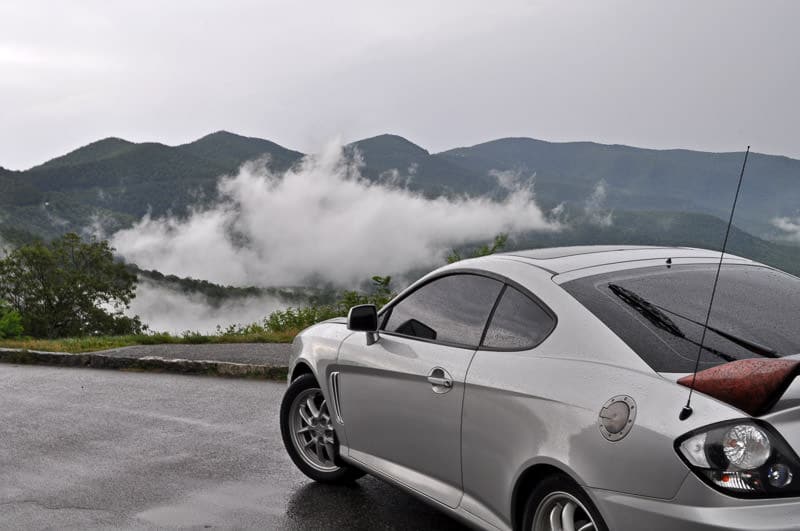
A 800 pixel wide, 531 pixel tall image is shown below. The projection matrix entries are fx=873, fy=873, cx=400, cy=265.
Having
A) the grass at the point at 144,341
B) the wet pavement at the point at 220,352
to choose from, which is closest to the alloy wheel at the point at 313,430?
the wet pavement at the point at 220,352

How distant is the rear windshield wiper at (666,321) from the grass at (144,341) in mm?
10191

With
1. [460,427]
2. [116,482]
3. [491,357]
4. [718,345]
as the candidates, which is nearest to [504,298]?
[491,357]

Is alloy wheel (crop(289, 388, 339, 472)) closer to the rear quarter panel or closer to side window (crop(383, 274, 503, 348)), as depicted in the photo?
side window (crop(383, 274, 503, 348))

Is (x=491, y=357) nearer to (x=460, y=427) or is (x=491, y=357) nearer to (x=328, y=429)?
(x=460, y=427)

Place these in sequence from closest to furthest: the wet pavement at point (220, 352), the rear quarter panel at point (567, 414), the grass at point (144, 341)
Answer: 1. the rear quarter panel at point (567, 414)
2. the wet pavement at point (220, 352)
3. the grass at point (144, 341)

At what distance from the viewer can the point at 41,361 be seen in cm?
1312

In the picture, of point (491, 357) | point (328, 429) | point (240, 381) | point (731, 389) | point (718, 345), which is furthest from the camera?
point (240, 381)

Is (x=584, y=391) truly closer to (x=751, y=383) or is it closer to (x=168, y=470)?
(x=751, y=383)

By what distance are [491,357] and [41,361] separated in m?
11.1

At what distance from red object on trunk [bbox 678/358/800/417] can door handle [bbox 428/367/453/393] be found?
124 cm

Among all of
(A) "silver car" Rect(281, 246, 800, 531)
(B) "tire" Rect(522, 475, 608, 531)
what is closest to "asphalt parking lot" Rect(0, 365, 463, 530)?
(A) "silver car" Rect(281, 246, 800, 531)

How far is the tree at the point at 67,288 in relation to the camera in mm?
70438

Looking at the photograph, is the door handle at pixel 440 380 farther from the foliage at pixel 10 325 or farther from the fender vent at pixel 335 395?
the foliage at pixel 10 325

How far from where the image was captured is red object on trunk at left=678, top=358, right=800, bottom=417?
8.96 feet
